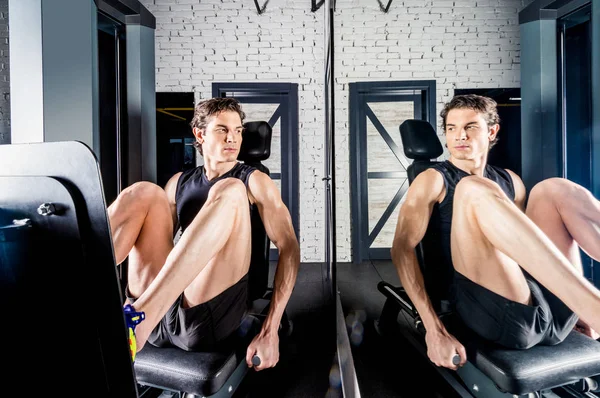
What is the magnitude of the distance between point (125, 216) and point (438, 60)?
1.35 meters

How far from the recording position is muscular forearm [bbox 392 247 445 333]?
101 centimetres

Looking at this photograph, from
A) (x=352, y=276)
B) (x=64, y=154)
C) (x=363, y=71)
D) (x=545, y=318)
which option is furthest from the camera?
(x=352, y=276)

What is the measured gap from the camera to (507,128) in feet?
3.16

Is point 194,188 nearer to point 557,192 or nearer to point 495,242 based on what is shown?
point 495,242

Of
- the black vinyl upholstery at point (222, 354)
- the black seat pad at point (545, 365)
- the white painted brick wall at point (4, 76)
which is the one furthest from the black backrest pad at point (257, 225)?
the white painted brick wall at point (4, 76)

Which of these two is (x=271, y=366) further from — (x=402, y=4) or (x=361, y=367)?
(x=402, y=4)

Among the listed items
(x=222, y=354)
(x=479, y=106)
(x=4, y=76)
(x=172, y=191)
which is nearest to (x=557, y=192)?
(x=479, y=106)

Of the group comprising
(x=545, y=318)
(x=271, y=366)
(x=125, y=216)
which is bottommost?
(x=271, y=366)

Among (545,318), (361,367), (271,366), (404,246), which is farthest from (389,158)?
(271,366)

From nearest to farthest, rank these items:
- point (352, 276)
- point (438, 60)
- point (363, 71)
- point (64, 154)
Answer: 1. point (64, 154)
2. point (438, 60)
3. point (363, 71)
4. point (352, 276)

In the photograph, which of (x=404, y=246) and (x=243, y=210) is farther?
(x=243, y=210)

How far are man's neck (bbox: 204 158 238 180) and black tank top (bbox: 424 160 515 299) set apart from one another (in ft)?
2.71

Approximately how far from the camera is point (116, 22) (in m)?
1.31

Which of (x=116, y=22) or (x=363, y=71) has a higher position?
(x=116, y=22)
